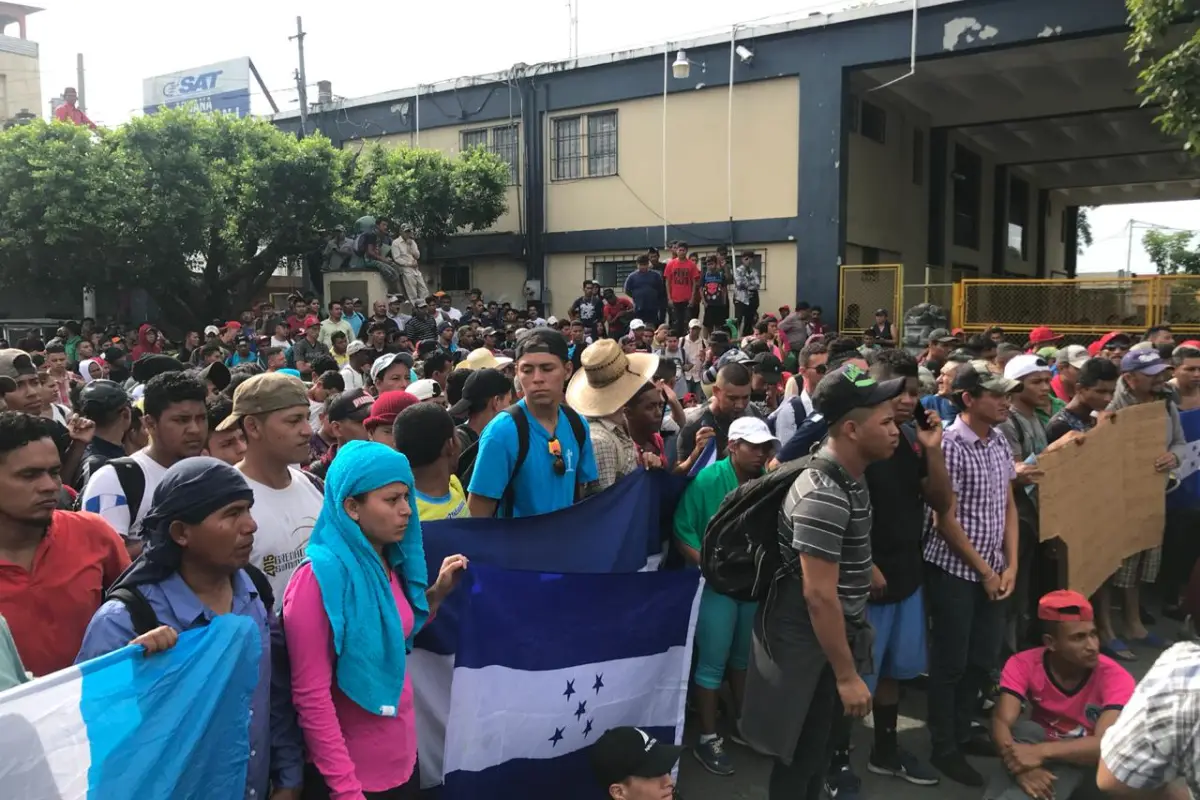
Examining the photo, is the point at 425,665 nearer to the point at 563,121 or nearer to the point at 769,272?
the point at 769,272

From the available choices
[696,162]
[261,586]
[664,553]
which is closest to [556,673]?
[664,553]

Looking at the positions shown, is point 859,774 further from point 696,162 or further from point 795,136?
point 696,162

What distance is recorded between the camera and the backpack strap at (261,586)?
269 cm

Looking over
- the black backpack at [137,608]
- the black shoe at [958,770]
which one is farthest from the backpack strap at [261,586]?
the black shoe at [958,770]

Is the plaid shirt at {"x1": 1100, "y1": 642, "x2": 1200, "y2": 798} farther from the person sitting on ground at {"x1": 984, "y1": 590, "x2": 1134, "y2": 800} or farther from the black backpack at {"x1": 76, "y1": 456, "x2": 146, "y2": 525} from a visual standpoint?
the black backpack at {"x1": 76, "y1": 456, "x2": 146, "y2": 525}

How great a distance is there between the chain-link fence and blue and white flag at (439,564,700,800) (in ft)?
43.3

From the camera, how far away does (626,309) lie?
54.7ft

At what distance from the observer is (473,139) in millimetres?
22031

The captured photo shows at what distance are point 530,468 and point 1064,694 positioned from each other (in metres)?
2.53

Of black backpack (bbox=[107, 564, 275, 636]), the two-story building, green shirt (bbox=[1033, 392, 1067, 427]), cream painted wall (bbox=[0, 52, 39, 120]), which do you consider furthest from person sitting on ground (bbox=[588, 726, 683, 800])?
cream painted wall (bbox=[0, 52, 39, 120])

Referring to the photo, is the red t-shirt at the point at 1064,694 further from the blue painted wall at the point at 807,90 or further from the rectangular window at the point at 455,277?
the rectangular window at the point at 455,277

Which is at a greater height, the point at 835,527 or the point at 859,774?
the point at 835,527

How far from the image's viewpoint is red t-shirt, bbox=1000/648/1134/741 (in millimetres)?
3855

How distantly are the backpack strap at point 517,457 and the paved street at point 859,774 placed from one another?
1.65 metres
